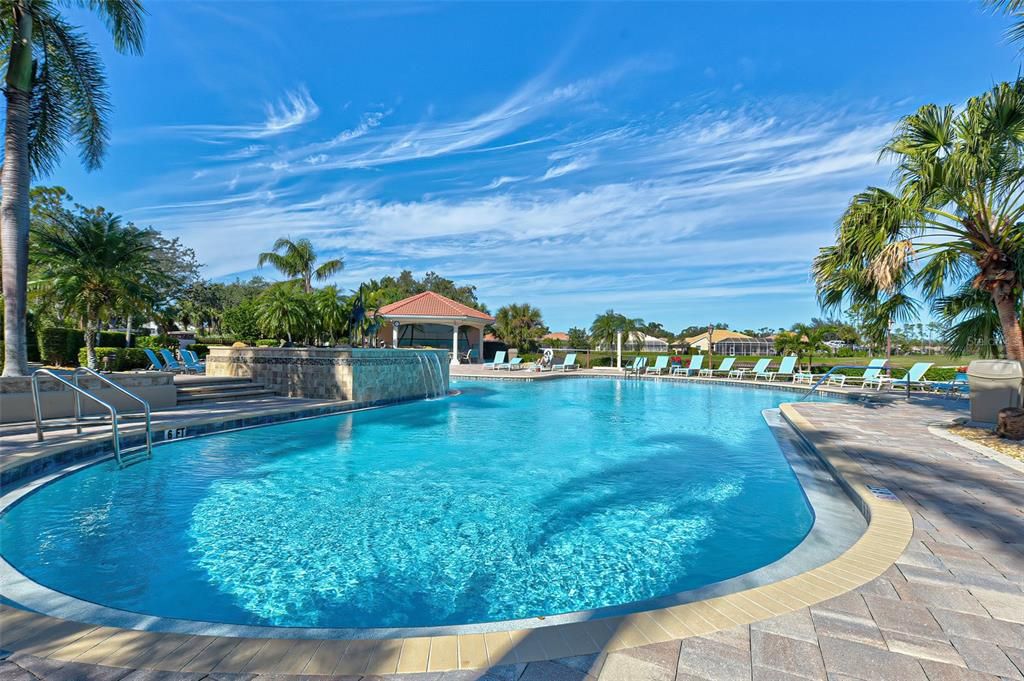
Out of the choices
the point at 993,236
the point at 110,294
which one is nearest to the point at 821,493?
the point at 993,236

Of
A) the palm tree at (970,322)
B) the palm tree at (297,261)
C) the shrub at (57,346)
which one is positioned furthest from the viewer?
the palm tree at (297,261)

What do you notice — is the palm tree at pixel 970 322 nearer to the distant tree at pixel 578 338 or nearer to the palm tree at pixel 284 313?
the palm tree at pixel 284 313

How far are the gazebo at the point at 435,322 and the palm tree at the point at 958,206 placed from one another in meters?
25.1

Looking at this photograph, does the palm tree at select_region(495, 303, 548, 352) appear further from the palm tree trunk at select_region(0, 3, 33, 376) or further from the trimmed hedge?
the palm tree trunk at select_region(0, 3, 33, 376)

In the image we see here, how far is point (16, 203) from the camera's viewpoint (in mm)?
7980

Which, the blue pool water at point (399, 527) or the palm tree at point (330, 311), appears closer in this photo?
the blue pool water at point (399, 527)

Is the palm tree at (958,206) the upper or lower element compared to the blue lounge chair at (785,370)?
upper

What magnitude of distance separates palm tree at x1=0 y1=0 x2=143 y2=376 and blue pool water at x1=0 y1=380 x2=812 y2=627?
4235 millimetres

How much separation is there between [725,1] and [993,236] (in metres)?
9.01

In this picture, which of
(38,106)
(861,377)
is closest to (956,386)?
(861,377)

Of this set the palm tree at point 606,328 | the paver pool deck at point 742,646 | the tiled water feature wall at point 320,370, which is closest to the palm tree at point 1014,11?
the paver pool deck at point 742,646

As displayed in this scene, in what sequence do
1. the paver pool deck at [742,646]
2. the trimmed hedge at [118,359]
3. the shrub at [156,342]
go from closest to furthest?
the paver pool deck at [742,646] → the trimmed hedge at [118,359] → the shrub at [156,342]

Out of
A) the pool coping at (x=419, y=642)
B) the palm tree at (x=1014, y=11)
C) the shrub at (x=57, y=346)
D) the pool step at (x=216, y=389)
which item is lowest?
the pool coping at (x=419, y=642)

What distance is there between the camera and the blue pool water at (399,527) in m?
3.36
